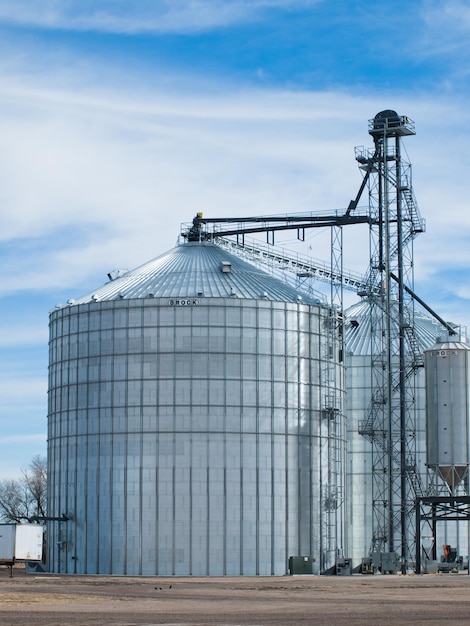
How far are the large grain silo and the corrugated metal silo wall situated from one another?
0.30ft

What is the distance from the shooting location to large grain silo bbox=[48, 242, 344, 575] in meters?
82.1

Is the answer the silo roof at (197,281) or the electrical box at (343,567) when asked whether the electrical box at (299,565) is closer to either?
the electrical box at (343,567)

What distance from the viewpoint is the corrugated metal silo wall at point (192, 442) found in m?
82.0

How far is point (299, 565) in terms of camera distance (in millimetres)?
82125

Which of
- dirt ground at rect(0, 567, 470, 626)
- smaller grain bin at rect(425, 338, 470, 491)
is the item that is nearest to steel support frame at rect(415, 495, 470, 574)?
smaller grain bin at rect(425, 338, 470, 491)

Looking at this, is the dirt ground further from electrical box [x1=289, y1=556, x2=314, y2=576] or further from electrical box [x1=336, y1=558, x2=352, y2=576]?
electrical box [x1=336, y1=558, x2=352, y2=576]

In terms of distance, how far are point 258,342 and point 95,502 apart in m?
16.3

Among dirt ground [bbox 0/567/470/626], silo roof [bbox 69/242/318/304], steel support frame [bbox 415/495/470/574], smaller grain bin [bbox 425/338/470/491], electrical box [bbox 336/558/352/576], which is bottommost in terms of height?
electrical box [bbox 336/558/352/576]

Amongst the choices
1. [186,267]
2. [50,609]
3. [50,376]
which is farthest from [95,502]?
[50,609]

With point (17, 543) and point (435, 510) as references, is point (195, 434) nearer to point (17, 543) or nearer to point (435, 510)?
point (17, 543)

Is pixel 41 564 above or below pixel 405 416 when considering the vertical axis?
below

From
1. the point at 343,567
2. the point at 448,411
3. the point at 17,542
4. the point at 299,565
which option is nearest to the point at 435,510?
the point at 448,411

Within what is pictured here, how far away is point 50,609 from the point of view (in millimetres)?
44312

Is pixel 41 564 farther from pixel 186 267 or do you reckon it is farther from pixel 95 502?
pixel 186 267
